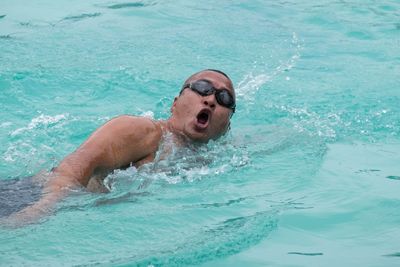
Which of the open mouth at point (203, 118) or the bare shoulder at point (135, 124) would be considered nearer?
the bare shoulder at point (135, 124)

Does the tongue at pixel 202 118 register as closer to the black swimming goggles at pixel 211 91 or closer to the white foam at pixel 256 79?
the black swimming goggles at pixel 211 91

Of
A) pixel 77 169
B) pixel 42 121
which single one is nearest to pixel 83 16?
pixel 42 121

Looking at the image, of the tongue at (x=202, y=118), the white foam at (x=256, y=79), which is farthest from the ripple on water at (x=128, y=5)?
the tongue at (x=202, y=118)

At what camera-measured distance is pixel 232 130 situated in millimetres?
7883

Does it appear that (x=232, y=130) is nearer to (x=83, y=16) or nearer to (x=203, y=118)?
(x=203, y=118)

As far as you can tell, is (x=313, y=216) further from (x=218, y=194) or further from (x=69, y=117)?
(x=69, y=117)

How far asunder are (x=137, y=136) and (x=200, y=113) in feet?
2.43

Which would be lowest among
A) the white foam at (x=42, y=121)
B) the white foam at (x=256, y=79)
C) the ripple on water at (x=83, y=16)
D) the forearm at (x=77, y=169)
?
the white foam at (x=42, y=121)

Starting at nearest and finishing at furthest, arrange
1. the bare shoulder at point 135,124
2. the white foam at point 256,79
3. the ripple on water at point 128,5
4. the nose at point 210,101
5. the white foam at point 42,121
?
1. the bare shoulder at point 135,124
2. the nose at point 210,101
3. the white foam at point 42,121
4. the white foam at point 256,79
5. the ripple on water at point 128,5

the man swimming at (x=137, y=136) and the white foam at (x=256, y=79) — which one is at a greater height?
the man swimming at (x=137, y=136)

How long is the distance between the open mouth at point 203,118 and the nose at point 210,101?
48 millimetres

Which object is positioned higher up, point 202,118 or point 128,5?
point 128,5

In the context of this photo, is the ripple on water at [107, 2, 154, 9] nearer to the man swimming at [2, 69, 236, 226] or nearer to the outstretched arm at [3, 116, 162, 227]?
the man swimming at [2, 69, 236, 226]

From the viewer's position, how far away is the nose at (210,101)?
21.6ft
